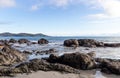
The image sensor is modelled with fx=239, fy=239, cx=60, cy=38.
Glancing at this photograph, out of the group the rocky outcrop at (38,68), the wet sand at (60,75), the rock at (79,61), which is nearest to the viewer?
the wet sand at (60,75)

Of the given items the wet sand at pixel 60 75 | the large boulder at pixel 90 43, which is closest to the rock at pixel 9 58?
the wet sand at pixel 60 75

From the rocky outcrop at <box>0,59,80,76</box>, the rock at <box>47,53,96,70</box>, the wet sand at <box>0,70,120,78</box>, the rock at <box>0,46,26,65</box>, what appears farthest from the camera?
the rock at <box>0,46,26,65</box>

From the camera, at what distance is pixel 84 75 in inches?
676

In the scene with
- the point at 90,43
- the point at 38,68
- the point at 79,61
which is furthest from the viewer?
the point at 90,43

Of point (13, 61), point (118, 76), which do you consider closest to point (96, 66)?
point (118, 76)

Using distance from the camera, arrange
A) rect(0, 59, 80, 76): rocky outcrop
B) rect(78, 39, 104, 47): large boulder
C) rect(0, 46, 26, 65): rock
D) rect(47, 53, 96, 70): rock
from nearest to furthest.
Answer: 1. rect(0, 59, 80, 76): rocky outcrop
2. rect(47, 53, 96, 70): rock
3. rect(0, 46, 26, 65): rock
4. rect(78, 39, 104, 47): large boulder

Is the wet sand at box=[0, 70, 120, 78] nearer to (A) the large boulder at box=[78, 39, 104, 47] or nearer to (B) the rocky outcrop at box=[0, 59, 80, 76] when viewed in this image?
(B) the rocky outcrop at box=[0, 59, 80, 76]

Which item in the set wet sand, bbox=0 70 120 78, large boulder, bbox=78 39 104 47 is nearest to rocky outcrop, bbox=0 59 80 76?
wet sand, bbox=0 70 120 78

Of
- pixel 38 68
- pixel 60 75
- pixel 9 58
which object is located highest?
pixel 9 58

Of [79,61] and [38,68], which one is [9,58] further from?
[79,61]

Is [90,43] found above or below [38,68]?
below

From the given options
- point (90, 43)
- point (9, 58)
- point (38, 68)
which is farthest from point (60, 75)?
point (90, 43)

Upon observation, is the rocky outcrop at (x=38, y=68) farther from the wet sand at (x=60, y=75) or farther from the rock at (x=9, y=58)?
the rock at (x=9, y=58)

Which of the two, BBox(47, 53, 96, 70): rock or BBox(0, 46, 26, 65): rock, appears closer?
BBox(47, 53, 96, 70): rock
